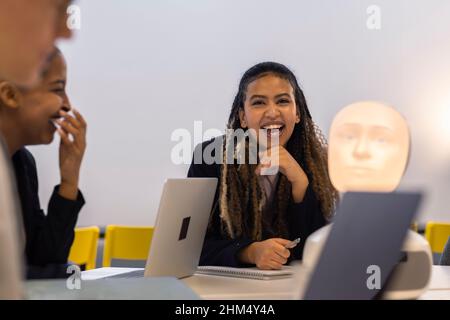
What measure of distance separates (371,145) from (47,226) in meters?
0.92

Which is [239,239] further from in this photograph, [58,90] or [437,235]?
[437,235]

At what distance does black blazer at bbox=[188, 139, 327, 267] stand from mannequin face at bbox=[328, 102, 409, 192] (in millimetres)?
997

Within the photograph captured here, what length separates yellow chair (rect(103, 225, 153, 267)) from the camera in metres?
3.48

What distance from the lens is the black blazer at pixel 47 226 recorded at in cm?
162

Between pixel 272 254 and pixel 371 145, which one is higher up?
pixel 371 145

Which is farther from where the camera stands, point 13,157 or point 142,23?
point 142,23

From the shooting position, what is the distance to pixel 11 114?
141cm

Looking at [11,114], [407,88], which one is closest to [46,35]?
[11,114]

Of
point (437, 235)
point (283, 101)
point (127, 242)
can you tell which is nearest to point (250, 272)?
point (283, 101)

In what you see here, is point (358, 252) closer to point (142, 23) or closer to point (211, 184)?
point (211, 184)

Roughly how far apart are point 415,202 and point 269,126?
134cm

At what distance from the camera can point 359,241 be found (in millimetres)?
944
